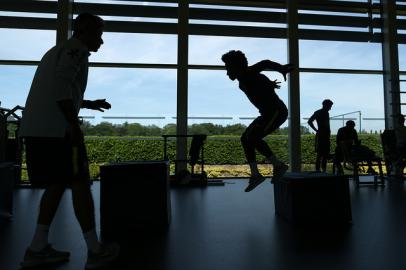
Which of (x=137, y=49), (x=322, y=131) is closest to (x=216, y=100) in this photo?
(x=137, y=49)

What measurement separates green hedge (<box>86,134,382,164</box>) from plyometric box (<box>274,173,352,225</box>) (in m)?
4.33

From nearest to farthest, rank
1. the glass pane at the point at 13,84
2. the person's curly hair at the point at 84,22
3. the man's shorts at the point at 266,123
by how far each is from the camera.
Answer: the person's curly hair at the point at 84,22 < the man's shorts at the point at 266,123 < the glass pane at the point at 13,84

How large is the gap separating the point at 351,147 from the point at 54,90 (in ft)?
14.8

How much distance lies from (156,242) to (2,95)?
18.8 ft

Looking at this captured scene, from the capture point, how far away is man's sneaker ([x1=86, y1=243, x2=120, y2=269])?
140cm

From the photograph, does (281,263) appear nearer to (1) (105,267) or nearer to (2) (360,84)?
(1) (105,267)

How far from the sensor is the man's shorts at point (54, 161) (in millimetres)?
1423

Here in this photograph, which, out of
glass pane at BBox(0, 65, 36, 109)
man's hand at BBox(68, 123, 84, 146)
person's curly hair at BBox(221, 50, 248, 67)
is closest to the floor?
man's hand at BBox(68, 123, 84, 146)

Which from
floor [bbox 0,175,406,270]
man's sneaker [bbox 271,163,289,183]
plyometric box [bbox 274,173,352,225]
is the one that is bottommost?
floor [bbox 0,175,406,270]

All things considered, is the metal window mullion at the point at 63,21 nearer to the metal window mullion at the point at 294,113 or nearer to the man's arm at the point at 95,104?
the metal window mullion at the point at 294,113

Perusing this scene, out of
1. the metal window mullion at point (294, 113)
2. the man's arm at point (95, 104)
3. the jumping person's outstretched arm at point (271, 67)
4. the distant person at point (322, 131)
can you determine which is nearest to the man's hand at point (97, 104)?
the man's arm at point (95, 104)

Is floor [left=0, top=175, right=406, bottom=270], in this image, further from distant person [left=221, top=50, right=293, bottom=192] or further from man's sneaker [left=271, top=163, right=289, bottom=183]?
distant person [left=221, top=50, right=293, bottom=192]

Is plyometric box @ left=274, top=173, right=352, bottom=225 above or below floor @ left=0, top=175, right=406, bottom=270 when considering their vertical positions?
above

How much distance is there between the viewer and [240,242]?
1.81 meters
